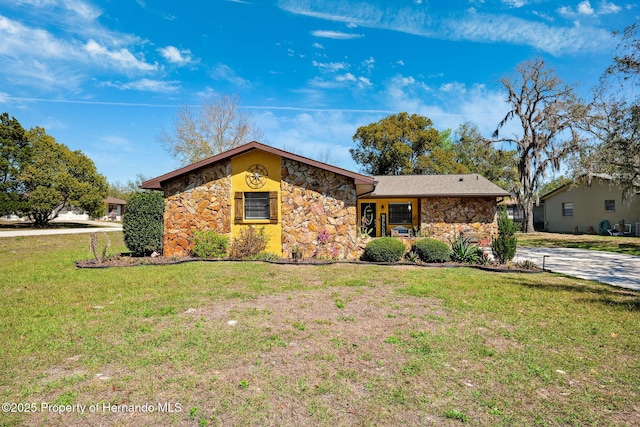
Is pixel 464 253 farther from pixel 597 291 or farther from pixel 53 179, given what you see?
pixel 53 179

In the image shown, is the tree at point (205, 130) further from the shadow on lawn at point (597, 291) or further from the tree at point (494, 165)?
the shadow on lawn at point (597, 291)

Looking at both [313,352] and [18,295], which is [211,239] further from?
[313,352]

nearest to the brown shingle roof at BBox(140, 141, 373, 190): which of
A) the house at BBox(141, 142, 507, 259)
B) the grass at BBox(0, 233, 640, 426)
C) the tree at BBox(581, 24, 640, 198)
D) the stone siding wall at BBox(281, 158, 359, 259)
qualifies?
the house at BBox(141, 142, 507, 259)

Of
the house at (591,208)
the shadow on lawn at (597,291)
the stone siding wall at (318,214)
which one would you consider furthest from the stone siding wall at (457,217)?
the shadow on lawn at (597,291)

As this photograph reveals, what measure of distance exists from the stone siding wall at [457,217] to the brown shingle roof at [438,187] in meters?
0.58

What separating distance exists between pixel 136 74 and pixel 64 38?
534cm

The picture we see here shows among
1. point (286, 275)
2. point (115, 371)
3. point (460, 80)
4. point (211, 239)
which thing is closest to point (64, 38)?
point (211, 239)

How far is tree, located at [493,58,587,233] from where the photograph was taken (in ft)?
76.6

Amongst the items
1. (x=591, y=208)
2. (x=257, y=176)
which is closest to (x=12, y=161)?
(x=257, y=176)

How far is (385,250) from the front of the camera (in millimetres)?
11203

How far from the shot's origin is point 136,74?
17719 mm

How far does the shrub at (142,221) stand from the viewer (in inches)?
456

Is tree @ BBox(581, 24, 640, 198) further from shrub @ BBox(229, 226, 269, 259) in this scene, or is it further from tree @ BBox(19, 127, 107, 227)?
tree @ BBox(19, 127, 107, 227)

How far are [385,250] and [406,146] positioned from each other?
2268 centimetres
